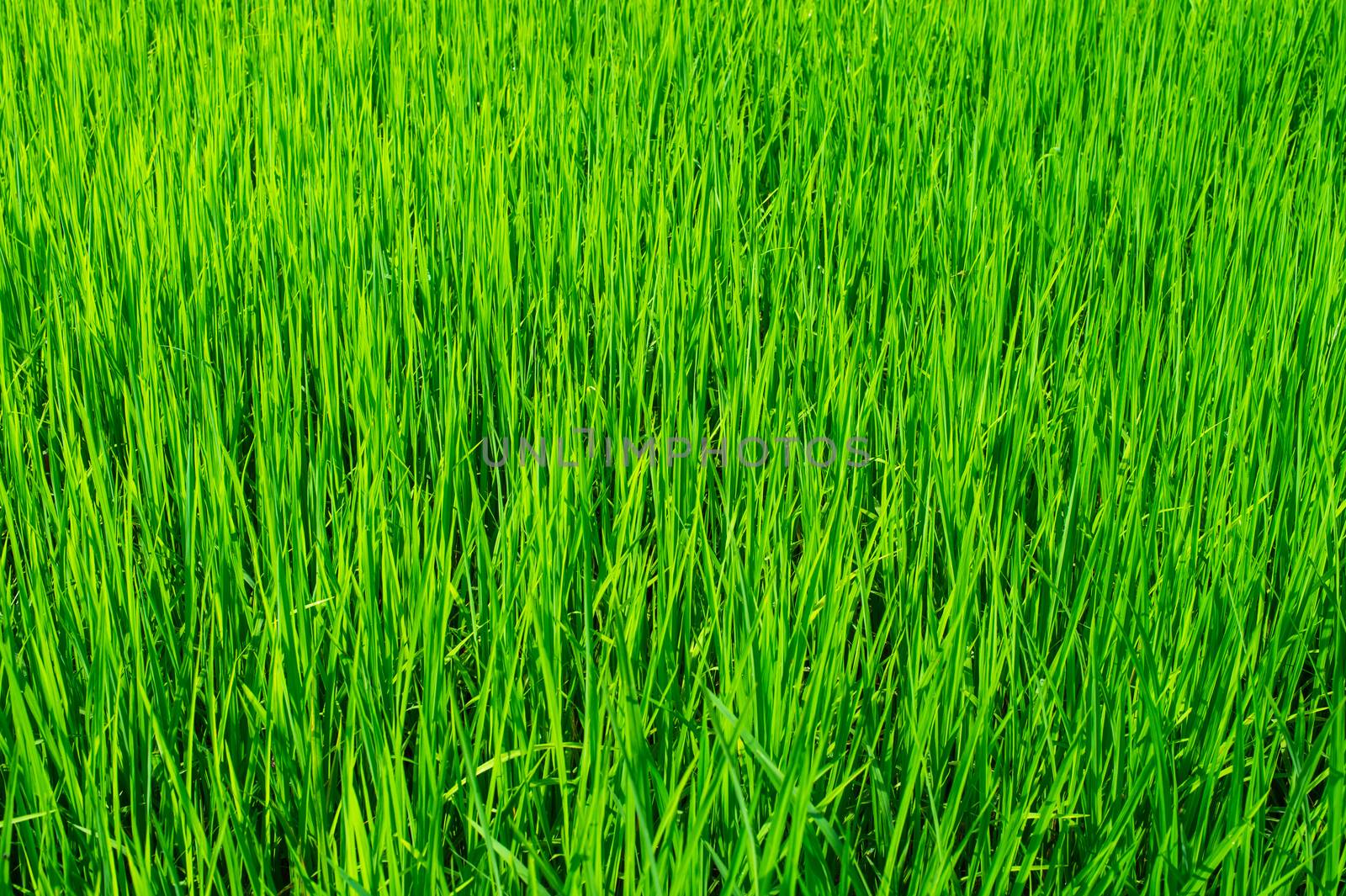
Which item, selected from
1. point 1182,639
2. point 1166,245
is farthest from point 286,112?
point 1182,639

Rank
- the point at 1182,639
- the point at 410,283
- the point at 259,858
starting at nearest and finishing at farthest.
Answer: the point at 259,858, the point at 1182,639, the point at 410,283

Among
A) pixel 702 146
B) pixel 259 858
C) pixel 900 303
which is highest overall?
A: pixel 702 146

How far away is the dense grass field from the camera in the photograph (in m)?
0.84

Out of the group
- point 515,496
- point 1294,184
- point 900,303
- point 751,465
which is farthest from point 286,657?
point 1294,184

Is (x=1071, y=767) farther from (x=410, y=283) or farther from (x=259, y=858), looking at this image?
(x=410, y=283)

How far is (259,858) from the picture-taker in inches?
32.4

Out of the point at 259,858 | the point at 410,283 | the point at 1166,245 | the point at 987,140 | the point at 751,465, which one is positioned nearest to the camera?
the point at 259,858

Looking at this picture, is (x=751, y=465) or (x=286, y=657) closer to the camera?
(x=286, y=657)

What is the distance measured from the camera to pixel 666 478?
1.09 metres

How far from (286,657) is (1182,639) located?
72cm

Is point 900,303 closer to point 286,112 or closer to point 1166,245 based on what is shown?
point 1166,245

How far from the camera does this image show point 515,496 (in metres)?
1.12

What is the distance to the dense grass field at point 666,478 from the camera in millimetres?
841

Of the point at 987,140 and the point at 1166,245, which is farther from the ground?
the point at 987,140
